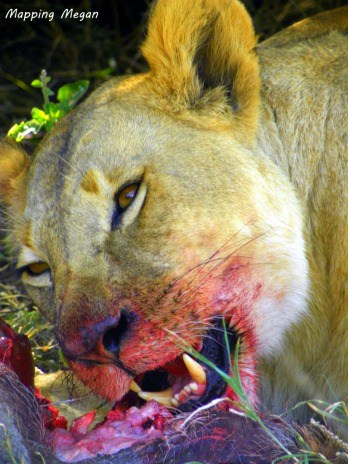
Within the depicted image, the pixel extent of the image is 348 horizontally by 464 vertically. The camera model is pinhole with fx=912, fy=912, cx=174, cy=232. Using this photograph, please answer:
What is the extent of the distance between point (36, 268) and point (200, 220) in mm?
625

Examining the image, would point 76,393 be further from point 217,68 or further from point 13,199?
point 217,68

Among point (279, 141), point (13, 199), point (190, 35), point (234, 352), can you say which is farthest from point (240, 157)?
point (13, 199)

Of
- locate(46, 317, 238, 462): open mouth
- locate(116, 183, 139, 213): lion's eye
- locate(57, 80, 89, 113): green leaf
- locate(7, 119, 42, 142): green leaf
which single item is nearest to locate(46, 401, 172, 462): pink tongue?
locate(46, 317, 238, 462): open mouth

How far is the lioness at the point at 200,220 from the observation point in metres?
2.30

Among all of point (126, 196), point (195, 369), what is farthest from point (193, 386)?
point (126, 196)

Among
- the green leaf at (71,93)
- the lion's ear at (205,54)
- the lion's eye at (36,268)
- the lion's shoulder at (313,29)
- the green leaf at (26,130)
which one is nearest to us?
the lion's ear at (205,54)

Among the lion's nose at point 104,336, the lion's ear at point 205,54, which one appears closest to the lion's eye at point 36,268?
the lion's nose at point 104,336

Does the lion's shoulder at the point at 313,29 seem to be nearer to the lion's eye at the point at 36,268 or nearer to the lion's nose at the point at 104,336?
the lion's eye at the point at 36,268

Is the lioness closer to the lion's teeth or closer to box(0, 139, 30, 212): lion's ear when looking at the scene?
the lion's teeth

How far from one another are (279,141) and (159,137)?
365mm

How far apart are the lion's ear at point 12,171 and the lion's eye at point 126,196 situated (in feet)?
2.02

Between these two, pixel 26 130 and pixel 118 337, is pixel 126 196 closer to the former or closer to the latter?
pixel 118 337

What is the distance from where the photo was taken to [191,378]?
2.38 m

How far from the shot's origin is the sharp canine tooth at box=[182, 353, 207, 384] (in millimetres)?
2285
